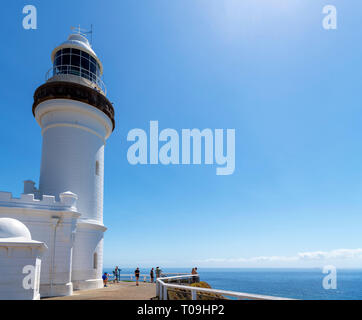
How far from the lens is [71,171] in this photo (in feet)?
59.9

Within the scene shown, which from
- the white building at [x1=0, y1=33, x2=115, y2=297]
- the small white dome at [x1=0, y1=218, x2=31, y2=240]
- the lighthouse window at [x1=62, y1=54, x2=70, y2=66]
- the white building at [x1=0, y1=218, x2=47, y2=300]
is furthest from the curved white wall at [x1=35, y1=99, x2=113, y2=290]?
the white building at [x1=0, y1=218, x2=47, y2=300]

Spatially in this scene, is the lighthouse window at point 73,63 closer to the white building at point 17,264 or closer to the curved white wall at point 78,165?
the curved white wall at point 78,165

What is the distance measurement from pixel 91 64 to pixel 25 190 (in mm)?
10375

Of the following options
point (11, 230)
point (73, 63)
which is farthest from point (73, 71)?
point (11, 230)

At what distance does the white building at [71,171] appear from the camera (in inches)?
577

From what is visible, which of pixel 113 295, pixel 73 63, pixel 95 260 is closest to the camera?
pixel 113 295

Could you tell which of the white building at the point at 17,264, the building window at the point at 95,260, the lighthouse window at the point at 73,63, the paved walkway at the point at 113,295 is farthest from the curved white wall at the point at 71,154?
the white building at the point at 17,264

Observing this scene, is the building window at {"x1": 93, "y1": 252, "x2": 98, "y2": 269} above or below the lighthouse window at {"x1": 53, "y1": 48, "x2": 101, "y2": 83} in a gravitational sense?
below

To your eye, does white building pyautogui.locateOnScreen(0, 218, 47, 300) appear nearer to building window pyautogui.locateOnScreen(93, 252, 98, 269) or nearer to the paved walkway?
the paved walkway

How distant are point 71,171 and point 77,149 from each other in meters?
1.54

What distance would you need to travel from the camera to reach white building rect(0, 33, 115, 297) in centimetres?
1466

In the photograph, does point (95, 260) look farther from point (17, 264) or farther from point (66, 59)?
point (66, 59)
